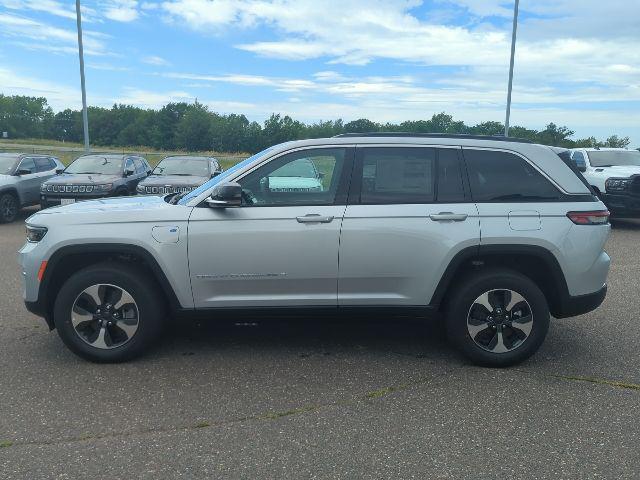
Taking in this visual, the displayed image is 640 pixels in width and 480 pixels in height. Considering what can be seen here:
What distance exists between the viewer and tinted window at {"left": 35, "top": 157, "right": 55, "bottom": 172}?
14258mm

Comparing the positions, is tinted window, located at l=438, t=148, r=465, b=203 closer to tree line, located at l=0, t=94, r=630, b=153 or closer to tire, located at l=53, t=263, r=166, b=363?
tire, located at l=53, t=263, r=166, b=363

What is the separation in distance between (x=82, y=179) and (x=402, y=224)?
10.1 metres

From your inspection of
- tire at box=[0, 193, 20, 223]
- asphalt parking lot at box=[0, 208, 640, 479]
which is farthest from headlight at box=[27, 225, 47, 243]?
tire at box=[0, 193, 20, 223]

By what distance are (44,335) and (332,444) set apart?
3.16 meters

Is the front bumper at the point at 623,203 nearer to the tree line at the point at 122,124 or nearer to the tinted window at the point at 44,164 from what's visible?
the tinted window at the point at 44,164

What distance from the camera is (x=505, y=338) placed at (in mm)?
4461

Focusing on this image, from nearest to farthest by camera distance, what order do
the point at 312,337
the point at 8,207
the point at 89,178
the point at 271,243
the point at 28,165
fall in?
the point at 271,243 → the point at 312,337 → the point at 89,178 → the point at 8,207 → the point at 28,165

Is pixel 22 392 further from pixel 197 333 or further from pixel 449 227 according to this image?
pixel 449 227

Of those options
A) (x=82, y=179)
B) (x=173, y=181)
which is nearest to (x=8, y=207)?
(x=82, y=179)

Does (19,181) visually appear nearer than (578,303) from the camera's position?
No

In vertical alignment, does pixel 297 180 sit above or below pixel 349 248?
above

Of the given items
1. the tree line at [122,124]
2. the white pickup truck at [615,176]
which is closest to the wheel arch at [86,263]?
the white pickup truck at [615,176]

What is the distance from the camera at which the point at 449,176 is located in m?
4.52

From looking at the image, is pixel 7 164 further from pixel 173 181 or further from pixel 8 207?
pixel 173 181
